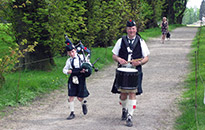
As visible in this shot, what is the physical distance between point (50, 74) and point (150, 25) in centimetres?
3310

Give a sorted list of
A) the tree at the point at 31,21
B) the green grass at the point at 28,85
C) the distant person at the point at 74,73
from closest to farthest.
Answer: the distant person at the point at 74,73, the green grass at the point at 28,85, the tree at the point at 31,21

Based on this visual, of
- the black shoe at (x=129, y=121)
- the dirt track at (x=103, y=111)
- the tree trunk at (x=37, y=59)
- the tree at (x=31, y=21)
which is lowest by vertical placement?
the dirt track at (x=103, y=111)

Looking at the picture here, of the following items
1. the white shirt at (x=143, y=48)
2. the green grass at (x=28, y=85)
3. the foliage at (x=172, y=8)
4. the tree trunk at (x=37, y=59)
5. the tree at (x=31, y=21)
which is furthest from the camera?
the foliage at (x=172, y=8)

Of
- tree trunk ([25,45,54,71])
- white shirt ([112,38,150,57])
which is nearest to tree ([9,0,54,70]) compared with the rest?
tree trunk ([25,45,54,71])

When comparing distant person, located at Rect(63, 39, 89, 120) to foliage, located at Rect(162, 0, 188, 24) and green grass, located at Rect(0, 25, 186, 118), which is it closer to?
green grass, located at Rect(0, 25, 186, 118)

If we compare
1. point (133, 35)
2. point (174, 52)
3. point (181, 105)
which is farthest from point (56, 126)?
point (174, 52)

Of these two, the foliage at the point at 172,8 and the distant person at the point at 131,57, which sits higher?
the foliage at the point at 172,8

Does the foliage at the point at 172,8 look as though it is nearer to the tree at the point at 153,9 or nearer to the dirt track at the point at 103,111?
the tree at the point at 153,9

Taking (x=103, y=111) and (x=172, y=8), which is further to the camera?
(x=172, y=8)

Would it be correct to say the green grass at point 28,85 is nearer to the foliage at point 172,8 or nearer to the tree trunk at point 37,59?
the tree trunk at point 37,59

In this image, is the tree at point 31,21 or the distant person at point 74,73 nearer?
the distant person at point 74,73

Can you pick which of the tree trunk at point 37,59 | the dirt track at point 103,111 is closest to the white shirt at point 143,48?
the dirt track at point 103,111

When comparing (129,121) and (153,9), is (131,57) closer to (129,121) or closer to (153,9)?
(129,121)

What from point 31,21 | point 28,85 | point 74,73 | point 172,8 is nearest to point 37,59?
point 31,21
